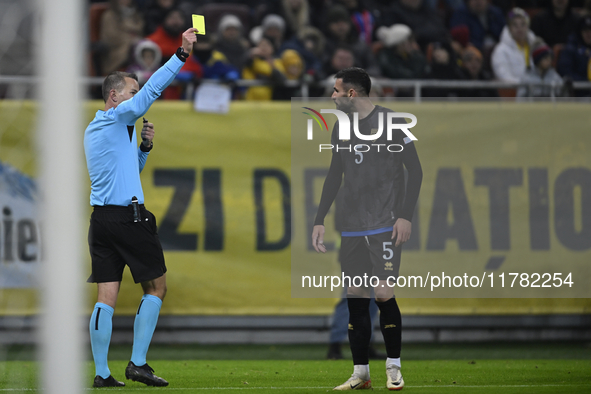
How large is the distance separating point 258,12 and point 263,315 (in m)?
4.39

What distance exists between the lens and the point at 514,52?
31.5ft

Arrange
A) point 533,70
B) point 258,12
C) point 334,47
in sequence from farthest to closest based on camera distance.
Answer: point 258,12
point 334,47
point 533,70

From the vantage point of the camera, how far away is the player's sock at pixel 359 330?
4.98 meters

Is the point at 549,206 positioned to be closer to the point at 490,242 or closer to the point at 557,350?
the point at 490,242

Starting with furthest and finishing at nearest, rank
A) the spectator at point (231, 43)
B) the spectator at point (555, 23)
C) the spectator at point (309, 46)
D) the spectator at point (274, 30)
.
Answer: the spectator at point (555, 23) < the spectator at point (274, 30) < the spectator at point (309, 46) < the spectator at point (231, 43)

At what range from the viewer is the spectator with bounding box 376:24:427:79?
9445 millimetres

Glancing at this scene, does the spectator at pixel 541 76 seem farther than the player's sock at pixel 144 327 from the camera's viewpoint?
Yes

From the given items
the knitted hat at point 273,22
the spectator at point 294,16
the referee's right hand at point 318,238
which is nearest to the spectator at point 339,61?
the knitted hat at point 273,22

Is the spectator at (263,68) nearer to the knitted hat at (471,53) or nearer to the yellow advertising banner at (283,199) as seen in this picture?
the yellow advertising banner at (283,199)

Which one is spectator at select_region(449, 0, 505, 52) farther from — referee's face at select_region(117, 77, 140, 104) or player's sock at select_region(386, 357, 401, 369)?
player's sock at select_region(386, 357, 401, 369)

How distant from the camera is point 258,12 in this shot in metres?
10.6

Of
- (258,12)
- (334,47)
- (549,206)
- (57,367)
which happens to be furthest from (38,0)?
(258,12)

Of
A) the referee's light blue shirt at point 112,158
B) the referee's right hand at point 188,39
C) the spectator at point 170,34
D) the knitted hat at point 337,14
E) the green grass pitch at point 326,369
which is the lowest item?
the green grass pitch at point 326,369

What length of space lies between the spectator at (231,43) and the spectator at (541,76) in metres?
3.10
